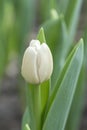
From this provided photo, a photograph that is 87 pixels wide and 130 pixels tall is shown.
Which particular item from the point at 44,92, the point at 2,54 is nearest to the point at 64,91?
the point at 44,92

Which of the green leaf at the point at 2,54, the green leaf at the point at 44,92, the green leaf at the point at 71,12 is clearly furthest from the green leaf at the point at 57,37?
the green leaf at the point at 2,54

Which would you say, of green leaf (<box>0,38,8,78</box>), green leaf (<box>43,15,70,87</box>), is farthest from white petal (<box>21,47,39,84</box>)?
green leaf (<box>0,38,8,78</box>)

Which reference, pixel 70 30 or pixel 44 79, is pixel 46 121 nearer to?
pixel 44 79

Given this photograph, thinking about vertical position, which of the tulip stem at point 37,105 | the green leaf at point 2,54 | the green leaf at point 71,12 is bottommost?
the tulip stem at point 37,105

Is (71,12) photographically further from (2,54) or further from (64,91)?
(2,54)

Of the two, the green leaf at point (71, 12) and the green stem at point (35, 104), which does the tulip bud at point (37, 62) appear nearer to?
the green stem at point (35, 104)
